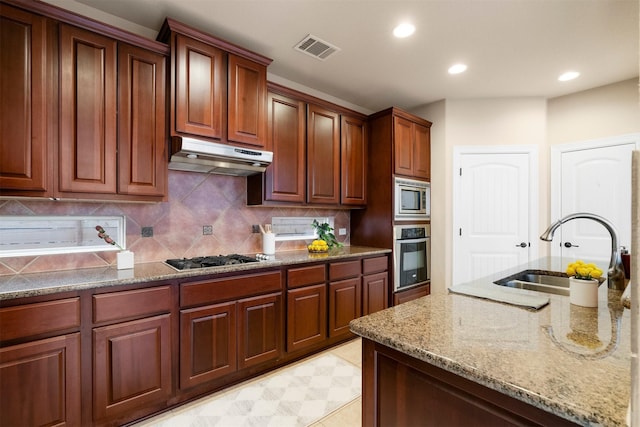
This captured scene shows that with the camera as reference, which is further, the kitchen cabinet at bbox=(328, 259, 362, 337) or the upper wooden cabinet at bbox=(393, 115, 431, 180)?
the upper wooden cabinet at bbox=(393, 115, 431, 180)

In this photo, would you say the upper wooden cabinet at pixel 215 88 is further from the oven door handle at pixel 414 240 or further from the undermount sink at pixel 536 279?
the undermount sink at pixel 536 279

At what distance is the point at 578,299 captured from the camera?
4.19 feet

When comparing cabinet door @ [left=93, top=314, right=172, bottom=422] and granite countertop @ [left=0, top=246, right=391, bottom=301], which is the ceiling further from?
cabinet door @ [left=93, top=314, right=172, bottom=422]

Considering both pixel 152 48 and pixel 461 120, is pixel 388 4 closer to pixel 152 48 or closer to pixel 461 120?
pixel 152 48

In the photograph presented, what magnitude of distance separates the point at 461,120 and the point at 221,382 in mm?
3744

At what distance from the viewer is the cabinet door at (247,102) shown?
7.90 feet

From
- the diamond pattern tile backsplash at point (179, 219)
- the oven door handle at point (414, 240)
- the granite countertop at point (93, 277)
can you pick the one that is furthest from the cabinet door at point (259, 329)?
the oven door handle at point (414, 240)

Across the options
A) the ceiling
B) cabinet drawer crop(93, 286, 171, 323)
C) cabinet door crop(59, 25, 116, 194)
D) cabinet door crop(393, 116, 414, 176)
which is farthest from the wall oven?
cabinet door crop(59, 25, 116, 194)

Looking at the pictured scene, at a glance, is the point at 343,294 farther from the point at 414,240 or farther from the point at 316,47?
the point at 316,47

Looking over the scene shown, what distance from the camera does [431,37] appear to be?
8.06 feet

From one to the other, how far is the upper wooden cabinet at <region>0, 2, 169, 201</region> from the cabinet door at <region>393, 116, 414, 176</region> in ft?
7.63

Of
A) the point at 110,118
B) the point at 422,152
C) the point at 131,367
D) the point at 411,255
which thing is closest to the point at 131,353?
the point at 131,367

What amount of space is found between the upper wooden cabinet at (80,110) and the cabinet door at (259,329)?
107cm

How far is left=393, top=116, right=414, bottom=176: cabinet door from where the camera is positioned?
3420mm
